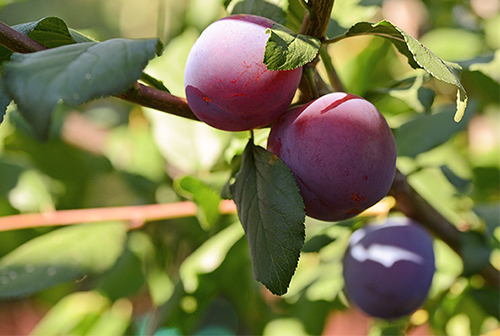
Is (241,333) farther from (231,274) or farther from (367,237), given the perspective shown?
(367,237)

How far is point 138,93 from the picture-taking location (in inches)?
12.4

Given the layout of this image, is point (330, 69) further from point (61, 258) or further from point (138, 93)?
point (61, 258)

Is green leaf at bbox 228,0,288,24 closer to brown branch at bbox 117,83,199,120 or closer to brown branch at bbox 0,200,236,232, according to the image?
brown branch at bbox 117,83,199,120

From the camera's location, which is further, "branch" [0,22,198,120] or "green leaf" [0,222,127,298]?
"green leaf" [0,222,127,298]

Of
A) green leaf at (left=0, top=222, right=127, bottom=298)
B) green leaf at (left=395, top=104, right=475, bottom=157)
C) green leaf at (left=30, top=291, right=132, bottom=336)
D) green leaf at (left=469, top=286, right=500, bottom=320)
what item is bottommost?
green leaf at (left=30, top=291, right=132, bottom=336)

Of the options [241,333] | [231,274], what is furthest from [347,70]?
[241,333]

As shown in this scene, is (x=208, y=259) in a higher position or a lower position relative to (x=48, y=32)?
lower

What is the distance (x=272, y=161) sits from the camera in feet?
1.11

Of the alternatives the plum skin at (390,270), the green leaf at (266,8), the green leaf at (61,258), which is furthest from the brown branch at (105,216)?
the green leaf at (266,8)

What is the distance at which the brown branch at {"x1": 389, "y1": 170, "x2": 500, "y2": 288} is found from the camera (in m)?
0.49

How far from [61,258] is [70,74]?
1.55 ft

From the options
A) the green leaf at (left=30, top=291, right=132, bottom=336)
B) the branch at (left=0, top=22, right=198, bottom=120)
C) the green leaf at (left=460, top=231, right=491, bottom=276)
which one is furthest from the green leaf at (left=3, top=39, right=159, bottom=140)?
the green leaf at (left=30, top=291, right=132, bottom=336)

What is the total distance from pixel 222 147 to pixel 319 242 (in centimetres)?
32

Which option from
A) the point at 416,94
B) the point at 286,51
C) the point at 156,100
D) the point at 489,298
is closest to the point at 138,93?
the point at 156,100
